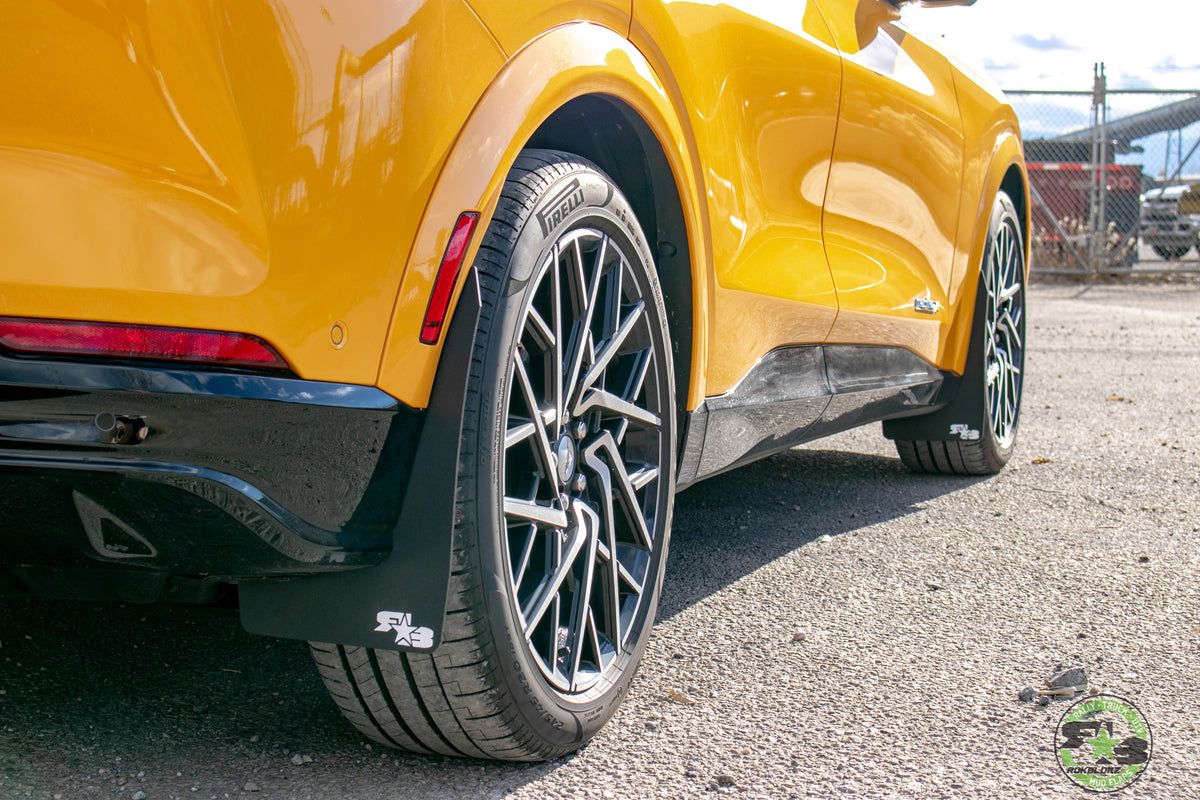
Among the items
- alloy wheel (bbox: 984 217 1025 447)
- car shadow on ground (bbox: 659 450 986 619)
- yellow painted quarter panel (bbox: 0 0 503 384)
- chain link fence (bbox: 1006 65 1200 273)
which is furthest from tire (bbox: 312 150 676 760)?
chain link fence (bbox: 1006 65 1200 273)

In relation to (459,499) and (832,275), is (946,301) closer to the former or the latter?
(832,275)

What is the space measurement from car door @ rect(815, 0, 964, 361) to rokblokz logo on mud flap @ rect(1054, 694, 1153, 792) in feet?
3.67

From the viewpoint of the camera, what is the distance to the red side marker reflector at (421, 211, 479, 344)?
1.50m

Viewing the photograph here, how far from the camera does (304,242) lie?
136cm

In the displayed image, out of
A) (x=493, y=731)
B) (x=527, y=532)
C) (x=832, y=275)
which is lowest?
(x=493, y=731)

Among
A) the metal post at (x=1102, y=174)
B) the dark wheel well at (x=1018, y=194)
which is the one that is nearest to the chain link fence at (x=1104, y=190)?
the metal post at (x=1102, y=174)

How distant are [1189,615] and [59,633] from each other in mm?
2430

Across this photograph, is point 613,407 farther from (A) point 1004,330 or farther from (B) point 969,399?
(A) point 1004,330

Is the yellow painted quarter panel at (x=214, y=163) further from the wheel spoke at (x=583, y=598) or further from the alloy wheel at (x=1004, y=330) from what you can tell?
the alloy wheel at (x=1004, y=330)

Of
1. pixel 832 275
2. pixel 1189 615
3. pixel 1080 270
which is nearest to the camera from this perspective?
pixel 1189 615

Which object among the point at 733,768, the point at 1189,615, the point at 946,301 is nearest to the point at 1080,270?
the point at 946,301

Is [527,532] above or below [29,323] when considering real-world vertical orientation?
below

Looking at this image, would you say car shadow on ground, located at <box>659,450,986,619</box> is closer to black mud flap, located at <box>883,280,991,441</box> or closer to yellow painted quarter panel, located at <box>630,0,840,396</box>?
black mud flap, located at <box>883,280,991,441</box>

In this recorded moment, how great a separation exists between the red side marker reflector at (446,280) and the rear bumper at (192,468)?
110 millimetres
